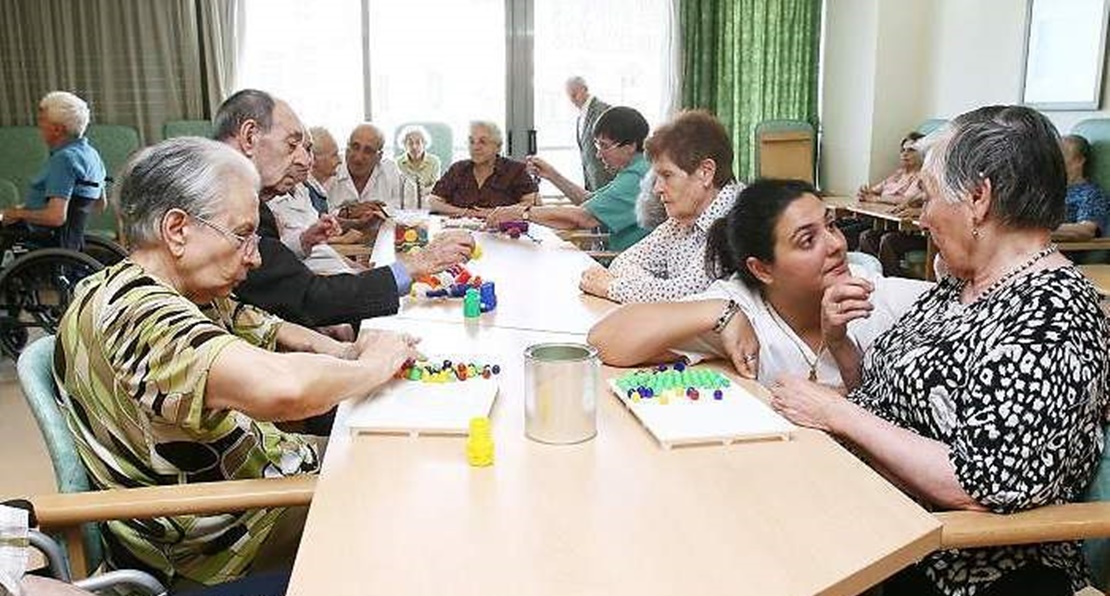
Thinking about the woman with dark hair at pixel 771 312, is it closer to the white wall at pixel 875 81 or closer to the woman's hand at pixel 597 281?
the woman's hand at pixel 597 281

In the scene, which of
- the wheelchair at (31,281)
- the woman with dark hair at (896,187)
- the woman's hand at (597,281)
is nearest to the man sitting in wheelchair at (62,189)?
the wheelchair at (31,281)

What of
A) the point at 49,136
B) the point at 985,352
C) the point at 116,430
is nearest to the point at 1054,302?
the point at 985,352

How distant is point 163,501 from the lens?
1.28 meters

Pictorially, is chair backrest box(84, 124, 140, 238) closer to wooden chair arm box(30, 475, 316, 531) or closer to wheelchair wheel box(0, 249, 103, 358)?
wheelchair wheel box(0, 249, 103, 358)

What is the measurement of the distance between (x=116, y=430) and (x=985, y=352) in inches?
50.1

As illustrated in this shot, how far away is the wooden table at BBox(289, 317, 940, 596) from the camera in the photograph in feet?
3.05

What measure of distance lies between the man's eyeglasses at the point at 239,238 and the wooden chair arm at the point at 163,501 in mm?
390

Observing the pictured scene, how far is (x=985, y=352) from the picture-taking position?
127 centimetres

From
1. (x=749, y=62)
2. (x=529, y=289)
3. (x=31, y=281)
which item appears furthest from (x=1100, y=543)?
(x=749, y=62)

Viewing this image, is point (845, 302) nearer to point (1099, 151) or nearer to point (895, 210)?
point (1099, 151)

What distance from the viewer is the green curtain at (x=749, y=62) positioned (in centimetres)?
693

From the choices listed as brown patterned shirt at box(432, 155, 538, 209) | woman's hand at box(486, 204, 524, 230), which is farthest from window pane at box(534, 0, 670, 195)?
woman's hand at box(486, 204, 524, 230)

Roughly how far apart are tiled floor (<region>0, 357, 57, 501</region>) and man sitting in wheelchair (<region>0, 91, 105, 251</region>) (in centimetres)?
81

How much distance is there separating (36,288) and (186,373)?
12.8 feet
